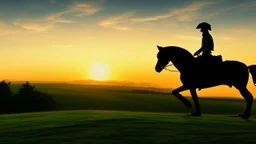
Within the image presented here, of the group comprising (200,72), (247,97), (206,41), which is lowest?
(247,97)

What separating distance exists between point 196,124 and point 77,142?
5.22 meters

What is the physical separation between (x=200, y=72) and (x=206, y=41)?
5.14 ft

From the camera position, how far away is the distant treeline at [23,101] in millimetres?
46375

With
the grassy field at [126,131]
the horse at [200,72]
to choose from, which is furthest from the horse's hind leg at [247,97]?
the grassy field at [126,131]

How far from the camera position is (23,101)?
1861 inches

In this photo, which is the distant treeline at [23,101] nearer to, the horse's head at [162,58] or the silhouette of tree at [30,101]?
the silhouette of tree at [30,101]

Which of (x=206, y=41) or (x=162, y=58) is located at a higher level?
(x=206, y=41)

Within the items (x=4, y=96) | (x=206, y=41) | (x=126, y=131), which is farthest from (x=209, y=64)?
(x=4, y=96)

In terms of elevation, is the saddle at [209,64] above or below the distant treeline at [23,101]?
above

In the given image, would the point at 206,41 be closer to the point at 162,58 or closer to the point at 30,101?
the point at 162,58

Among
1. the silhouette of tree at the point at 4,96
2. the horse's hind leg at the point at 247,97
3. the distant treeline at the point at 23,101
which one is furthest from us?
the distant treeline at the point at 23,101

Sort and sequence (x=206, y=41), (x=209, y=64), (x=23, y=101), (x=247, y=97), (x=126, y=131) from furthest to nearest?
(x=23, y=101)
(x=247, y=97)
(x=209, y=64)
(x=206, y=41)
(x=126, y=131)

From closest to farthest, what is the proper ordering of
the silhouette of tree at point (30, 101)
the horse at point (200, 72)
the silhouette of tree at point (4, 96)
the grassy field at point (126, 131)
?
the grassy field at point (126, 131) < the horse at point (200, 72) < the silhouette of tree at point (4, 96) < the silhouette of tree at point (30, 101)

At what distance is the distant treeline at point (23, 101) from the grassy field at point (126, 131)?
1243 inches
